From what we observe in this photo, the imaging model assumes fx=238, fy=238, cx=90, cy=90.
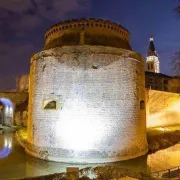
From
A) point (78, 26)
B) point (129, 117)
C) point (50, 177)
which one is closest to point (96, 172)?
point (50, 177)

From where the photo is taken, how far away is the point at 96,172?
917cm

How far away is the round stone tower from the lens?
12148mm

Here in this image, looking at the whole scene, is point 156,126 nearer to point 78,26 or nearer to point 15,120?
point 78,26

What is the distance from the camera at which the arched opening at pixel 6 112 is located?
102ft

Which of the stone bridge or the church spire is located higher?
the church spire

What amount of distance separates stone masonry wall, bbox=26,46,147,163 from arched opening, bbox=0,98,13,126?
753 inches

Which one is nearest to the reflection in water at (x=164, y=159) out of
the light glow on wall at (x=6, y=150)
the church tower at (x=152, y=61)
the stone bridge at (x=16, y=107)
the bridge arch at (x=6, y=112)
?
the light glow on wall at (x=6, y=150)

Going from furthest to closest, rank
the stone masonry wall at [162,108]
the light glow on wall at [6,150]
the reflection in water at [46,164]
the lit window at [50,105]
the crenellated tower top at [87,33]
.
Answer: the stone masonry wall at [162,108] < the light glow on wall at [6,150] < the crenellated tower top at [87,33] < the lit window at [50,105] < the reflection in water at [46,164]

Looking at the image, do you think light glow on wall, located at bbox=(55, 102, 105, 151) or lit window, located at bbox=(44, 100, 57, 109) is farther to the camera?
lit window, located at bbox=(44, 100, 57, 109)

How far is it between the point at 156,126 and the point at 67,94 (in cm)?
1374

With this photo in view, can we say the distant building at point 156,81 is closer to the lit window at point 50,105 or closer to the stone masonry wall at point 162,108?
the stone masonry wall at point 162,108

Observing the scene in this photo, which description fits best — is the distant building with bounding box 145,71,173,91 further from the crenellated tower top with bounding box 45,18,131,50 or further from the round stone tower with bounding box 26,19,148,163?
the round stone tower with bounding box 26,19,148,163

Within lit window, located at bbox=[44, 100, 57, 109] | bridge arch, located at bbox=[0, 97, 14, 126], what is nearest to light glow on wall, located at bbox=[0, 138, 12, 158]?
lit window, located at bbox=[44, 100, 57, 109]

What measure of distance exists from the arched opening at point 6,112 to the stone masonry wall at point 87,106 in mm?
19115
